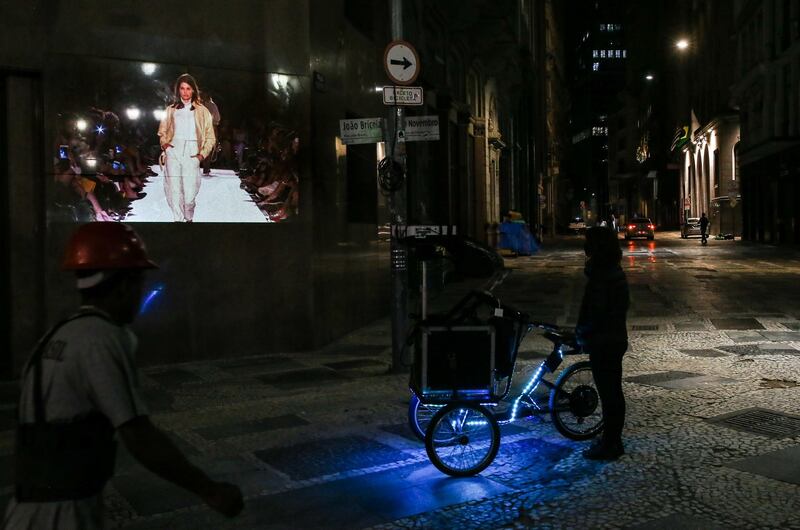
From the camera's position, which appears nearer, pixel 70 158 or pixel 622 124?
pixel 70 158

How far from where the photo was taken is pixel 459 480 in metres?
5.53

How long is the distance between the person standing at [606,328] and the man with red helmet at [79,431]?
3982mm

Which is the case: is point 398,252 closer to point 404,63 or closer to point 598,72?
point 404,63

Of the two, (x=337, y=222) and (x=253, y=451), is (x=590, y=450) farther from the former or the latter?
(x=337, y=222)

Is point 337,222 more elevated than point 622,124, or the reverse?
point 622,124

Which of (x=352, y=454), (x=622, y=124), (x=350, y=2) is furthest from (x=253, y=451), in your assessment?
(x=622, y=124)

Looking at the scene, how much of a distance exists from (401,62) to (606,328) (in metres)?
4.76

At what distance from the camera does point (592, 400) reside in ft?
21.0

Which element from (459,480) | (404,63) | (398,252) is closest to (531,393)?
(459,480)

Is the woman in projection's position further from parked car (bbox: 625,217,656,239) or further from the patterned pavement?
parked car (bbox: 625,217,656,239)

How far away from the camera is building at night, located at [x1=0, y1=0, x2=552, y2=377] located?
9.48m

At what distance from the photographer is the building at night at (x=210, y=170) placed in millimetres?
9477

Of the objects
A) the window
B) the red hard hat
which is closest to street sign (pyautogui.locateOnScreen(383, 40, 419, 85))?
the window

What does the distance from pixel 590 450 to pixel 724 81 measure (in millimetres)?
62343
